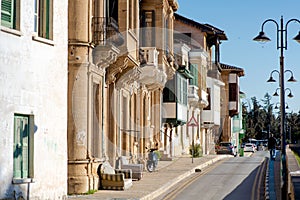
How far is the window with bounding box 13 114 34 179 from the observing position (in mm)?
16375

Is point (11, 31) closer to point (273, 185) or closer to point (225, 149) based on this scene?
point (273, 185)

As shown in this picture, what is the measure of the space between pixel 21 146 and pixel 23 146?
0.32 ft

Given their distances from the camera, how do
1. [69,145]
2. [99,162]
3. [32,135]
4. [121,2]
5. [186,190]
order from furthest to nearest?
[121,2]
[186,190]
[99,162]
[69,145]
[32,135]

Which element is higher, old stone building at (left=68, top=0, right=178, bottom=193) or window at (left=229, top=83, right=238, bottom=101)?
window at (left=229, top=83, right=238, bottom=101)

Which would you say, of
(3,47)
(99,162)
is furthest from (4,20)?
(99,162)

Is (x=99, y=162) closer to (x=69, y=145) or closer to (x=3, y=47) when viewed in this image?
(x=69, y=145)

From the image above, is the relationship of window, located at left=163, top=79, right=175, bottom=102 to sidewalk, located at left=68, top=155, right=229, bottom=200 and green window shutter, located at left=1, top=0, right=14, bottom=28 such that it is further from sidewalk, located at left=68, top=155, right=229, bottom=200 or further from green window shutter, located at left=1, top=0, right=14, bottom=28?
green window shutter, located at left=1, top=0, right=14, bottom=28

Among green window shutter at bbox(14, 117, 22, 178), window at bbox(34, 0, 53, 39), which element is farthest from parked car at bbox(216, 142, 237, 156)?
green window shutter at bbox(14, 117, 22, 178)

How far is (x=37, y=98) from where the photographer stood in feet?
56.1

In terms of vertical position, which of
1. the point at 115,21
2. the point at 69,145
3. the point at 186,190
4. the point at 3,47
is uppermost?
the point at 115,21

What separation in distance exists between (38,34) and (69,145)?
5.31m

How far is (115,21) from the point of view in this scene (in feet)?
87.7

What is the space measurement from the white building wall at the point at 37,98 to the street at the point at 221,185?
605 cm

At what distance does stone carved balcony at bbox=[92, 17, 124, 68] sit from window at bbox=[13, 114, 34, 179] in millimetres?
6394
